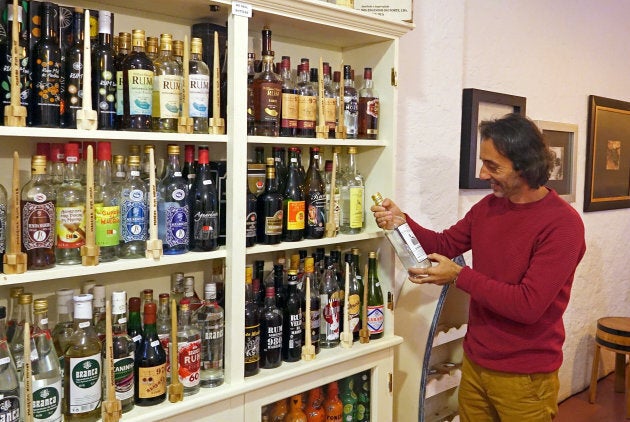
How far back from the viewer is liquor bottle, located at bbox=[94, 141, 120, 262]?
4.43ft

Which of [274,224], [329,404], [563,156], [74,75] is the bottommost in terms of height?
[329,404]

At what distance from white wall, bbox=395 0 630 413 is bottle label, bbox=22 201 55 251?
4.55ft

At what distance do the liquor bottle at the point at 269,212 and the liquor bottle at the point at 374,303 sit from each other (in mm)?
419

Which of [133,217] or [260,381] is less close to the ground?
[133,217]

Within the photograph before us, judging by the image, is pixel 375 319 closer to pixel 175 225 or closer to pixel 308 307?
pixel 308 307

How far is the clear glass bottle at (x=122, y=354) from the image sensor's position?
1.38 m

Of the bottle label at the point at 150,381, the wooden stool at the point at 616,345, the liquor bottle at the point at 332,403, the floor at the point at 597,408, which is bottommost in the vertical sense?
the floor at the point at 597,408

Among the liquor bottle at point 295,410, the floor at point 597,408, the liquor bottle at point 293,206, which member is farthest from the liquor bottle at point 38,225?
the floor at point 597,408

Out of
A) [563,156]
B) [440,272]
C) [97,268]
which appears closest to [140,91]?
[97,268]

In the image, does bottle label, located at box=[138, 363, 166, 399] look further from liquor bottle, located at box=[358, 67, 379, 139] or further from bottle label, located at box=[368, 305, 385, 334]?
liquor bottle, located at box=[358, 67, 379, 139]

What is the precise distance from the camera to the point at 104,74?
1341 millimetres

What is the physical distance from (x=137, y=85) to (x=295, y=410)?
1048 mm

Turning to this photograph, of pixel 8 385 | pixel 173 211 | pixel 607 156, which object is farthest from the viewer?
pixel 607 156

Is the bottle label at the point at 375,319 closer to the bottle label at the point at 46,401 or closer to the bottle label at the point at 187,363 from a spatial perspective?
the bottle label at the point at 187,363
